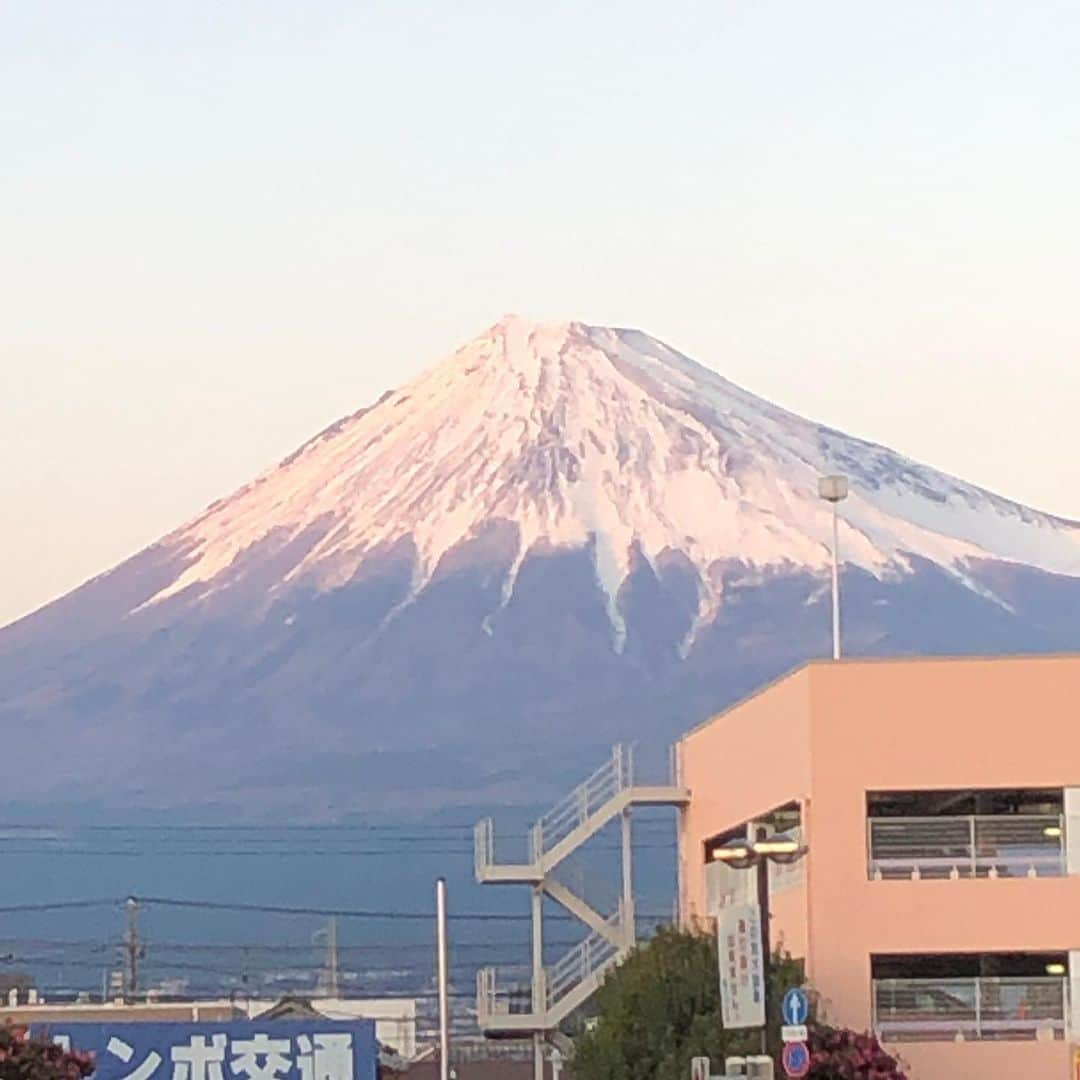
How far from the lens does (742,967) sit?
31109mm

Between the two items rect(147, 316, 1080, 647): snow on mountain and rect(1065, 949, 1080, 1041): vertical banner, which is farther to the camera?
rect(147, 316, 1080, 647): snow on mountain

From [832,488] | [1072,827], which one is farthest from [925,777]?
[832,488]

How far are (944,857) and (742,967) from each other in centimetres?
941

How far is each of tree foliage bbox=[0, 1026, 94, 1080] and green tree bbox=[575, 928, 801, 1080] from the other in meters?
9.35

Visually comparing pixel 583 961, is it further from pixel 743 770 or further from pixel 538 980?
pixel 743 770

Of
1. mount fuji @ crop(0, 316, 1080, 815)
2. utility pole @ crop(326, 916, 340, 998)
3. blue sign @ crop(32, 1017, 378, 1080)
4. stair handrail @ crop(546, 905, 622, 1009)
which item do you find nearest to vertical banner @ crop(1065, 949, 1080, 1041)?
stair handrail @ crop(546, 905, 622, 1009)

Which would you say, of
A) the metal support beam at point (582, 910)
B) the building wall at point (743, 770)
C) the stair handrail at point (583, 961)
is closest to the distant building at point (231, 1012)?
the stair handrail at point (583, 961)

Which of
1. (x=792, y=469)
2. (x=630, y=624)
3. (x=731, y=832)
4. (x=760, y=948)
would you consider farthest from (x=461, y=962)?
(x=760, y=948)

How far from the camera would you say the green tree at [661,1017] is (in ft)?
130

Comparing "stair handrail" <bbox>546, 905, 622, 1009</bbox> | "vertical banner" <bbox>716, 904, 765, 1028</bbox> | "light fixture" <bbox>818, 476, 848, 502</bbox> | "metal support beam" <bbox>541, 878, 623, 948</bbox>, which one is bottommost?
"vertical banner" <bbox>716, 904, 765, 1028</bbox>

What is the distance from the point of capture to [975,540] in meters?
180

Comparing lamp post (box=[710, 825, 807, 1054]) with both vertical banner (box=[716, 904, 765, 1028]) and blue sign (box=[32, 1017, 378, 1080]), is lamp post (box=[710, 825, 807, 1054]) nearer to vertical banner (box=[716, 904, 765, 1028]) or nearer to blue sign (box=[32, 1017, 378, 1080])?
vertical banner (box=[716, 904, 765, 1028])

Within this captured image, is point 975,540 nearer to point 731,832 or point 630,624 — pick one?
point 630,624

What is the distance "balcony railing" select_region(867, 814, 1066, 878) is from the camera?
39.8 metres
